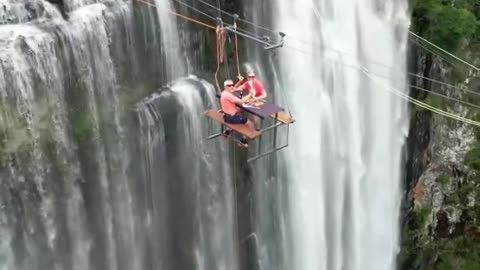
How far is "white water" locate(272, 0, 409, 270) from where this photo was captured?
755 inches

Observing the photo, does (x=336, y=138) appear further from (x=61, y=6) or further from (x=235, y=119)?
(x=61, y=6)

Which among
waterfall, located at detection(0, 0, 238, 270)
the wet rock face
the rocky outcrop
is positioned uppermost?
the wet rock face

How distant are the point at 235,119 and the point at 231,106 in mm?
338

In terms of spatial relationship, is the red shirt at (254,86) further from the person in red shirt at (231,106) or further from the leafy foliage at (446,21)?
the leafy foliage at (446,21)

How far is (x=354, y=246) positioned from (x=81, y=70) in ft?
31.4

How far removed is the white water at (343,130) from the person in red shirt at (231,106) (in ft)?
15.5

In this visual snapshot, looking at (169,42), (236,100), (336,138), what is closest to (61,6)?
(169,42)

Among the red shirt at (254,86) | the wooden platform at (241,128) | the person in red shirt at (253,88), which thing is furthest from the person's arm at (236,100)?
the wooden platform at (241,128)

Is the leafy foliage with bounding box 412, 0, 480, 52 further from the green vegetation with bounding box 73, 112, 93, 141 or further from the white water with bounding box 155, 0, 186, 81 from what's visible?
the green vegetation with bounding box 73, 112, 93, 141

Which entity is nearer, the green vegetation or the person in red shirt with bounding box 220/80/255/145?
the person in red shirt with bounding box 220/80/255/145

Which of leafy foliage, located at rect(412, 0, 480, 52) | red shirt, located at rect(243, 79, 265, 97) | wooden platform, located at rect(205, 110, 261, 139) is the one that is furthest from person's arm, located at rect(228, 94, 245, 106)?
leafy foliage, located at rect(412, 0, 480, 52)

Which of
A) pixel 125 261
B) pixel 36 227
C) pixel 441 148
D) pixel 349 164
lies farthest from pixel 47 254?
pixel 441 148

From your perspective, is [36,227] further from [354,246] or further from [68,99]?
[354,246]

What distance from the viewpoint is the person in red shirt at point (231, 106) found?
13.9m
